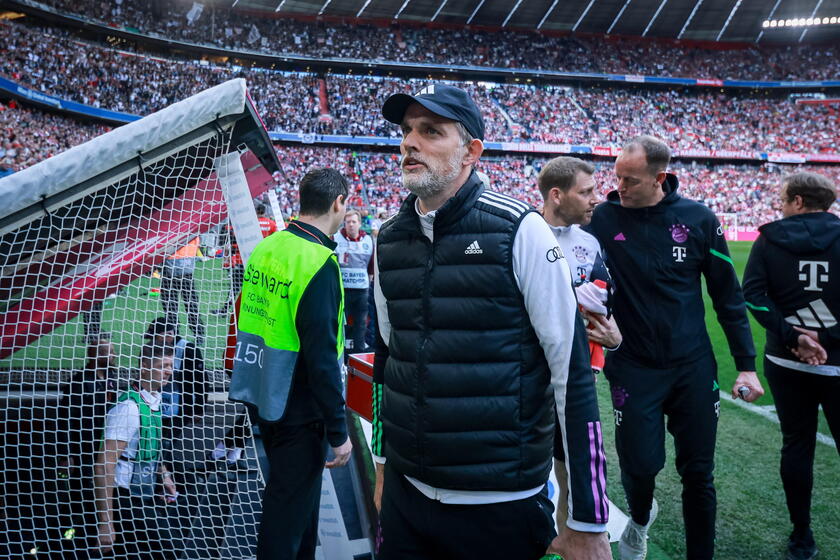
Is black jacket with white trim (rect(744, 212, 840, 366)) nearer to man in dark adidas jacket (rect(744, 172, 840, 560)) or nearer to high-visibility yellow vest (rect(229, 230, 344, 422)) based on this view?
man in dark adidas jacket (rect(744, 172, 840, 560))

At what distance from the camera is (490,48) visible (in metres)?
41.6

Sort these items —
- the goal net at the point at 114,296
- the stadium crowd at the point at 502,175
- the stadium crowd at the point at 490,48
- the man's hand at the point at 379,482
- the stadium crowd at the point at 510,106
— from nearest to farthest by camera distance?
the man's hand at the point at 379,482, the goal net at the point at 114,296, the stadium crowd at the point at 502,175, the stadium crowd at the point at 510,106, the stadium crowd at the point at 490,48

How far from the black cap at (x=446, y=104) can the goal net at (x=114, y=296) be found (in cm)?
95

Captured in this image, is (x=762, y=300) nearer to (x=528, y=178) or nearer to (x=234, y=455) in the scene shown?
(x=234, y=455)

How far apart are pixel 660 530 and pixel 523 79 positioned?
140ft

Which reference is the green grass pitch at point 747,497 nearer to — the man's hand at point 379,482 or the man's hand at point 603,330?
the man's hand at point 603,330

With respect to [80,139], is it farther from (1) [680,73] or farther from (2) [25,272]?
(1) [680,73]

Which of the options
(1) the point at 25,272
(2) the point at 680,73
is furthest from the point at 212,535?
(2) the point at 680,73

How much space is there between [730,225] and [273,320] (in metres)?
35.4

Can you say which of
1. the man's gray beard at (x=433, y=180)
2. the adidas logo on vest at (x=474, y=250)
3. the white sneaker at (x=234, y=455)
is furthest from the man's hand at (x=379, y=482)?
the white sneaker at (x=234, y=455)

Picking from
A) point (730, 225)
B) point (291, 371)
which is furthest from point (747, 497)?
point (730, 225)

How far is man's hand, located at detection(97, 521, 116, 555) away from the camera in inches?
106

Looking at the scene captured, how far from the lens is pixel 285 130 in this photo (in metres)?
34.4

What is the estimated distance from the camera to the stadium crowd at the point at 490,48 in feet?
121
